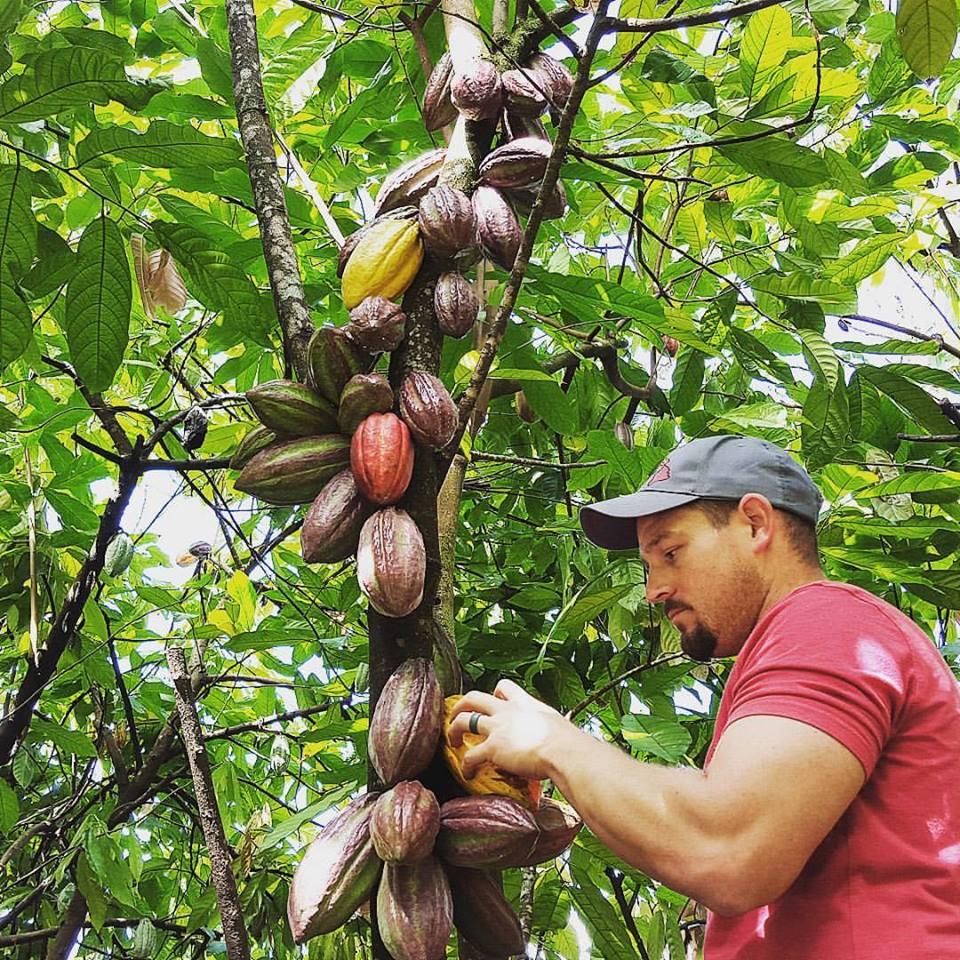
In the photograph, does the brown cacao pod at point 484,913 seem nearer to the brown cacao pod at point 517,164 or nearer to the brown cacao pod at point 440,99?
the brown cacao pod at point 517,164

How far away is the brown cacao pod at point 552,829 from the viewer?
1339 mm

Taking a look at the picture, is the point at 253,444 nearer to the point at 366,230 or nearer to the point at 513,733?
the point at 366,230

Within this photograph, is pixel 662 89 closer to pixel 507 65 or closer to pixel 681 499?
pixel 507 65

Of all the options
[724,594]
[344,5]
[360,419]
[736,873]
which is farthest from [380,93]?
[736,873]

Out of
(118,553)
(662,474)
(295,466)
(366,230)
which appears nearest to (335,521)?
(295,466)

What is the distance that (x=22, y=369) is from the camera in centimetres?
283

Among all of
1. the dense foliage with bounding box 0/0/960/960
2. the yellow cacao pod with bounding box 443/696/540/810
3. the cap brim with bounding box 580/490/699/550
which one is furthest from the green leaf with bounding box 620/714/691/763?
the yellow cacao pod with bounding box 443/696/540/810

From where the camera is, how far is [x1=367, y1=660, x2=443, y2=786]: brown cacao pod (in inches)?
49.4

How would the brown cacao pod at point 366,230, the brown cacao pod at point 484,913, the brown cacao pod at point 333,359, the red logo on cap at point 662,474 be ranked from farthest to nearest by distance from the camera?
the red logo on cap at point 662,474 < the brown cacao pod at point 366,230 < the brown cacao pod at point 333,359 < the brown cacao pod at point 484,913

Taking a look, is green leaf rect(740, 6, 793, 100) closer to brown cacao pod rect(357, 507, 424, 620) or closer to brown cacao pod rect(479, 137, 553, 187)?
brown cacao pod rect(479, 137, 553, 187)

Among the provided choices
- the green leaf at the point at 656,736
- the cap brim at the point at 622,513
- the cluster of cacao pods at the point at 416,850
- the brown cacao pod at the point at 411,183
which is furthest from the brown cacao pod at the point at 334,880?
the brown cacao pod at the point at 411,183

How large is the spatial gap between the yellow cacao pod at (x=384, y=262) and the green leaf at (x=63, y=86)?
14.0 inches

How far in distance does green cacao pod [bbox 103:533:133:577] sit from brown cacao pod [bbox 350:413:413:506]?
1132 millimetres

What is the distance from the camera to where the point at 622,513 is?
161cm
